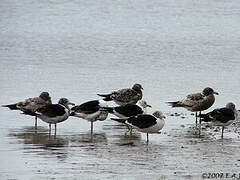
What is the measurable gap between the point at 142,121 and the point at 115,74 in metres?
9.24

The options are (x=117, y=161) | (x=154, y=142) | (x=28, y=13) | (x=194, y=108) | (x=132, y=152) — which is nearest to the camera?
(x=117, y=161)

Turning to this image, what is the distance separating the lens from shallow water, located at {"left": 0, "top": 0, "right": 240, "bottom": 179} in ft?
33.4

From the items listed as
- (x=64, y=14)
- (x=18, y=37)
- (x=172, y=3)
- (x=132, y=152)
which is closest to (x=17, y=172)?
(x=132, y=152)

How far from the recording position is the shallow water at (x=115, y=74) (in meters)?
10.2

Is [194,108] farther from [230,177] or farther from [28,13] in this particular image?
[28,13]

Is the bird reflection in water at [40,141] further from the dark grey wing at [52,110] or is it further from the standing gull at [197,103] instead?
the standing gull at [197,103]

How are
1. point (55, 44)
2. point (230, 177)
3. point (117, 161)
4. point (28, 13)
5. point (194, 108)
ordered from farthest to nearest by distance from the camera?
point (28, 13)
point (55, 44)
point (194, 108)
point (117, 161)
point (230, 177)

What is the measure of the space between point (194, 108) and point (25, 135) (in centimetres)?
437

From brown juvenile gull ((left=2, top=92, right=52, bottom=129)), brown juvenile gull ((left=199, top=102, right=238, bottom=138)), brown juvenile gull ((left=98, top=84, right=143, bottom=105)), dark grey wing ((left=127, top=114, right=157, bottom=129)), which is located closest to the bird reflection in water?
brown juvenile gull ((left=2, top=92, right=52, bottom=129))

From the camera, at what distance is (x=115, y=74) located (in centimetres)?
2152

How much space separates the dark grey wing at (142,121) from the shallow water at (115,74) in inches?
13.7

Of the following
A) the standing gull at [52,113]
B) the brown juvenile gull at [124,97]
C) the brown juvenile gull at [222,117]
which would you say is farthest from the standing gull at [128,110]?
the brown juvenile gull at [124,97]

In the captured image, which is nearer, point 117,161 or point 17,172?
point 17,172

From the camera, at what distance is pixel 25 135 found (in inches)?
A: 502
